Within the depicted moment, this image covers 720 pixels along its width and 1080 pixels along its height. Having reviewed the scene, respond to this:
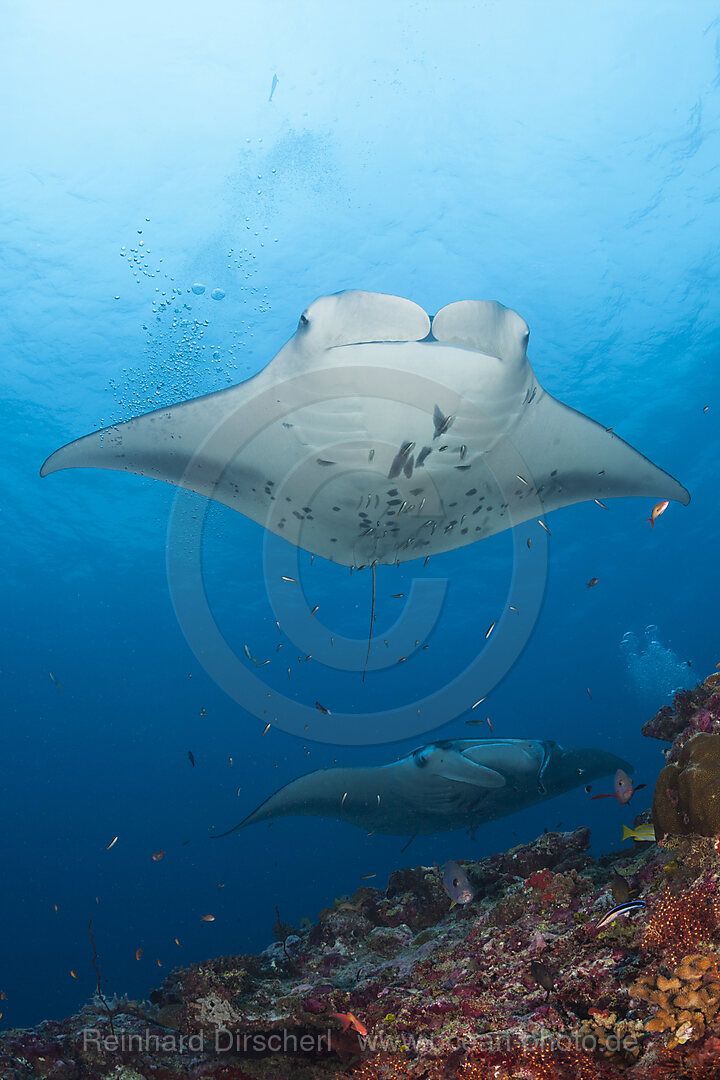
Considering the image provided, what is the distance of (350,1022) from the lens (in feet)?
9.64

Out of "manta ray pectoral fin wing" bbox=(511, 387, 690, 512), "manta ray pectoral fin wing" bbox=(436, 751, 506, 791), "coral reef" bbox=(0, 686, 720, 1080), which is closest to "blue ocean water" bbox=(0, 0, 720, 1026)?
"manta ray pectoral fin wing" bbox=(436, 751, 506, 791)

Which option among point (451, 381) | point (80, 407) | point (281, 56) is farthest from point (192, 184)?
point (451, 381)

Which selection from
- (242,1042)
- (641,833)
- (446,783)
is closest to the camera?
(242,1042)

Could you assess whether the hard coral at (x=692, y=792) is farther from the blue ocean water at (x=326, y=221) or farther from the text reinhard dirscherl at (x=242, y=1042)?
the blue ocean water at (x=326, y=221)

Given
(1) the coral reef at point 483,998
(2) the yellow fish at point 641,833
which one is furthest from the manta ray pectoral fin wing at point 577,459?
(2) the yellow fish at point 641,833

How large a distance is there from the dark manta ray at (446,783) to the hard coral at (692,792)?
12.6 feet

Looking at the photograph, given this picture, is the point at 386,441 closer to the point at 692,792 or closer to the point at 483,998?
the point at 692,792

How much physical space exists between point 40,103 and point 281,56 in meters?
4.21

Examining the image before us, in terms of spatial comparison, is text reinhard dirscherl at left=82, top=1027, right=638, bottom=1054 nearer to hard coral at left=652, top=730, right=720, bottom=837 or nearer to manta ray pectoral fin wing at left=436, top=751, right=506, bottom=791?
hard coral at left=652, top=730, right=720, bottom=837

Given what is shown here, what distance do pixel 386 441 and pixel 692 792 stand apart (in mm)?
3235

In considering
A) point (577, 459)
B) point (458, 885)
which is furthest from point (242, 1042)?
point (577, 459)

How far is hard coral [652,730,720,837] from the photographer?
8.23ft

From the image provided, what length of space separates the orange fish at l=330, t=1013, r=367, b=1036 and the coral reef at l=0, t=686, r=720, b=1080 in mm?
20

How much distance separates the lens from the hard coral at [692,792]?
2.51m
